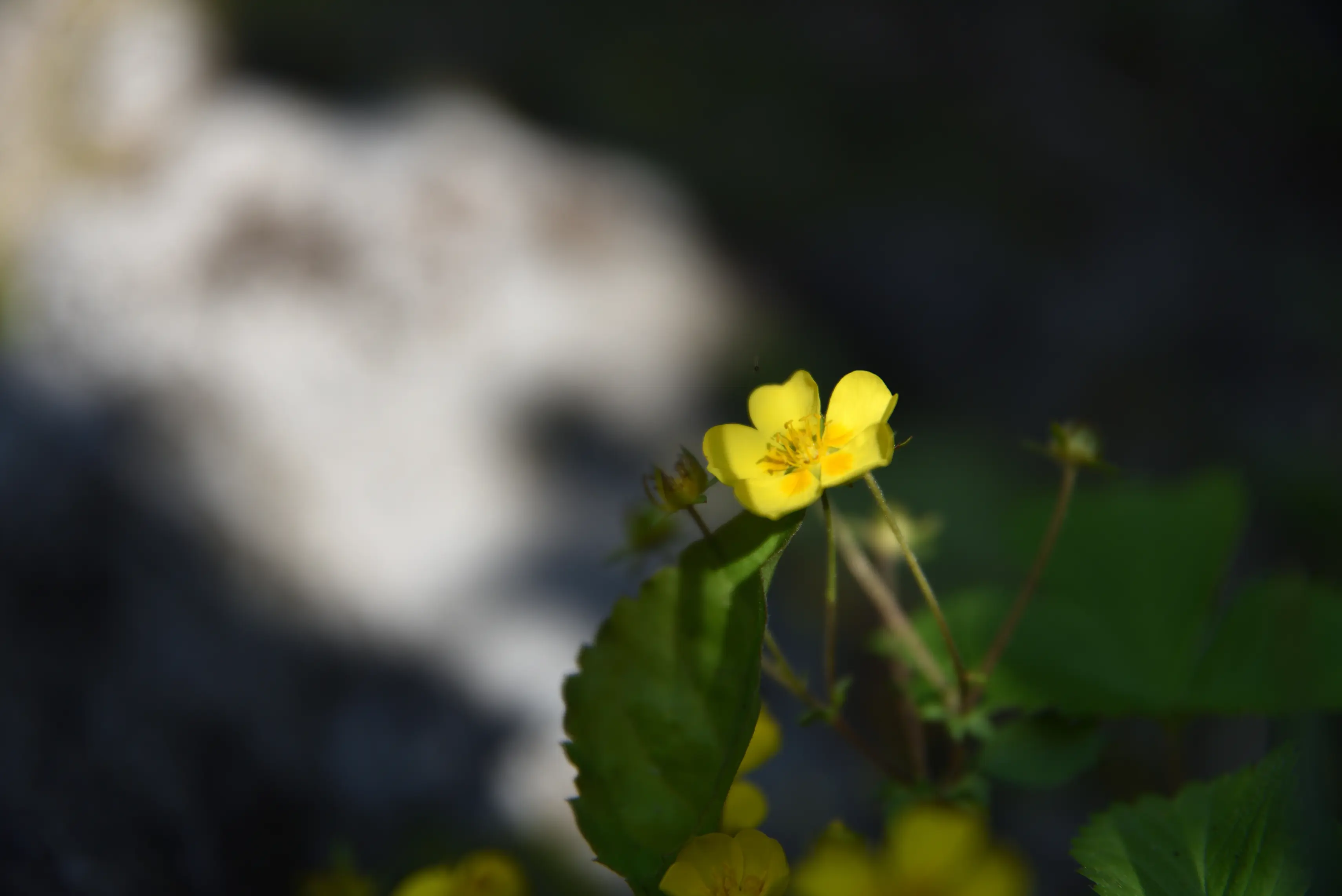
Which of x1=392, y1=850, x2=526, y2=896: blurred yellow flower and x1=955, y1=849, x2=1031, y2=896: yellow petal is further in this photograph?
x1=392, y1=850, x2=526, y2=896: blurred yellow flower

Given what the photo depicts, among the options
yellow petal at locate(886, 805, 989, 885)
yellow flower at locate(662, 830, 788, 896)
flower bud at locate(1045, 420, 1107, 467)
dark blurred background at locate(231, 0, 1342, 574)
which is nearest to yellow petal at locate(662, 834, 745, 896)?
yellow flower at locate(662, 830, 788, 896)

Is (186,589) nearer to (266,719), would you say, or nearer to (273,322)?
(266,719)

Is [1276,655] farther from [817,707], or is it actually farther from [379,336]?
[379,336]

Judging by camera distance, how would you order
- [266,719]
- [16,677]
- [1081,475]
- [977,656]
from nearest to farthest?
1. [977,656]
2. [16,677]
3. [266,719]
4. [1081,475]

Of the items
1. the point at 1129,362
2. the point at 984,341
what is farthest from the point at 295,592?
the point at 1129,362

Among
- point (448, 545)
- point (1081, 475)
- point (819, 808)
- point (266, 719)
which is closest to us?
point (266, 719)

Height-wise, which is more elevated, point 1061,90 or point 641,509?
point 1061,90

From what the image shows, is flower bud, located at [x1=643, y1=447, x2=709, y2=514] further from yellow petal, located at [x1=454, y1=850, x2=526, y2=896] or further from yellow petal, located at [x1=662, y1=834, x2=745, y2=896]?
yellow petal, located at [x1=454, y1=850, x2=526, y2=896]
